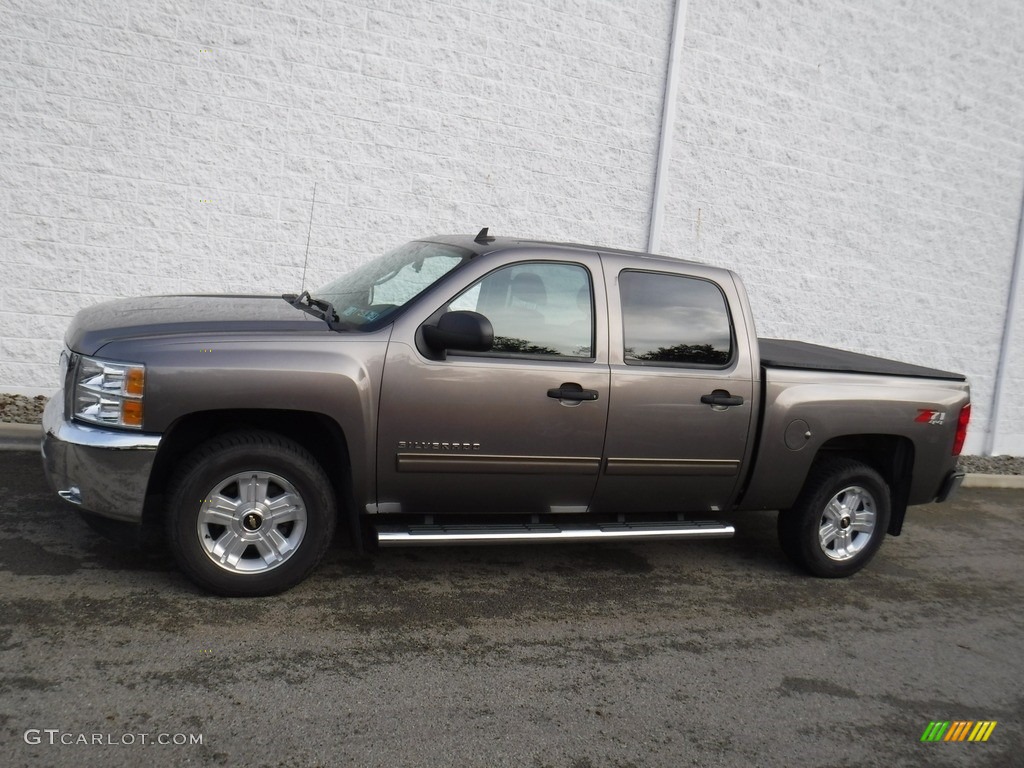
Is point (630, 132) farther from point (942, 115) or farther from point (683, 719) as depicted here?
point (683, 719)

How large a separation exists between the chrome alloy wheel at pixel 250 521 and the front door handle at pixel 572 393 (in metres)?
1.45

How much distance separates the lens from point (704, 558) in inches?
240

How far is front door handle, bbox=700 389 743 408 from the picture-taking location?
5236 mm

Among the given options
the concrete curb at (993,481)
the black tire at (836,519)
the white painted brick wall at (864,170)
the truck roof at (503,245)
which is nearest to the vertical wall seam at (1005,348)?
the white painted brick wall at (864,170)

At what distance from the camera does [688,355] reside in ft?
17.4

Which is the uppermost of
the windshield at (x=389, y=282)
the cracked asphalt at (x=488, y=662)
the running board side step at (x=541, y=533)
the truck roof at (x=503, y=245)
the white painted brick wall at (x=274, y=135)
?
the white painted brick wall at (x=274, y=135)

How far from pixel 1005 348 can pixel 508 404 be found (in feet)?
31.0

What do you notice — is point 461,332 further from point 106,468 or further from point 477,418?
point 106,468

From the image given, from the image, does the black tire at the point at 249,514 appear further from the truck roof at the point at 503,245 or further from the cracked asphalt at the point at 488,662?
the truck roof at the point at 503,245

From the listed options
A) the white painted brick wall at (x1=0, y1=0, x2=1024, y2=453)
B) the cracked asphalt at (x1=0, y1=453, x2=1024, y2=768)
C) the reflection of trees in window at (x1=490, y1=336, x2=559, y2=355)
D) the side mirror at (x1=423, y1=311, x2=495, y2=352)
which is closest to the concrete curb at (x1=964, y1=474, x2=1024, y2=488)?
the white painted brick wall at (x1=0, y1=0, x2=1024, y2=453)

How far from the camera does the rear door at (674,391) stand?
5074 millimetres

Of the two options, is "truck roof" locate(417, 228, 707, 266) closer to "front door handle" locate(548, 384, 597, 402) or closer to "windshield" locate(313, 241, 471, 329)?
"windshield" locate(313, 241, 471, 329)
